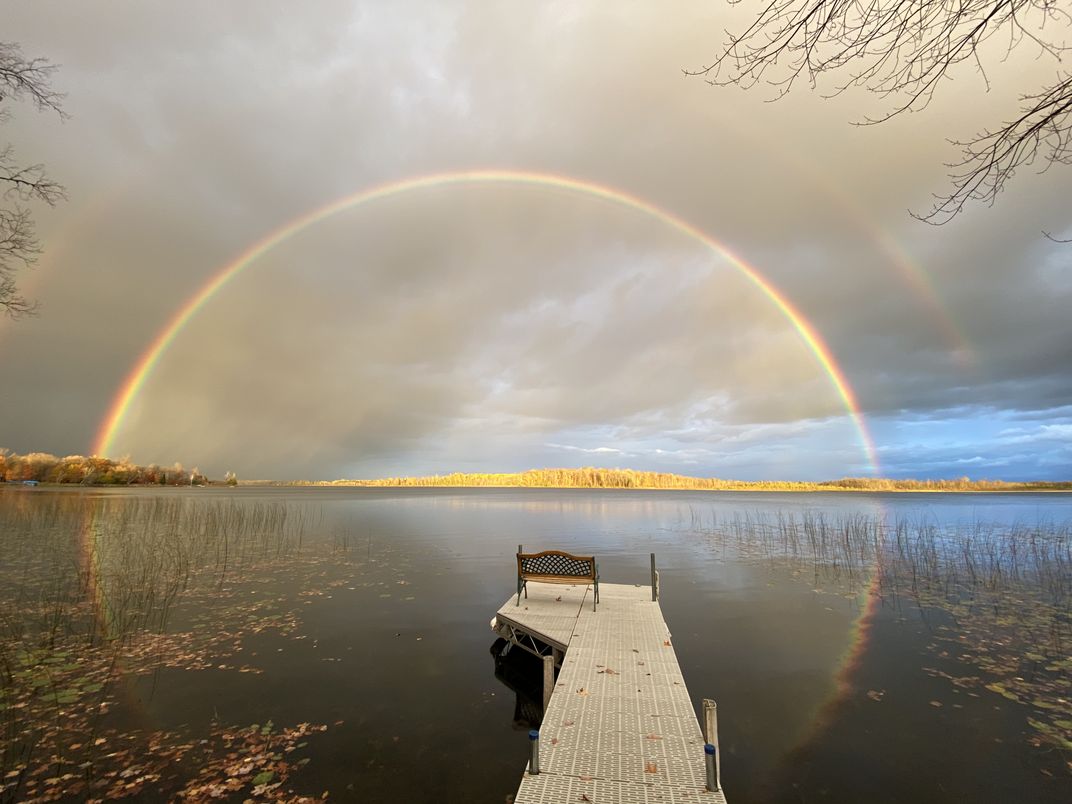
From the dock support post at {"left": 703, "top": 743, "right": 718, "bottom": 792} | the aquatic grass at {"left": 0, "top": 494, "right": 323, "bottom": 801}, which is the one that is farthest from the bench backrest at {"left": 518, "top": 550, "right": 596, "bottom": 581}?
the dock support post at {"left": 703, "top": 743, "right": 718, "bottom": 792}

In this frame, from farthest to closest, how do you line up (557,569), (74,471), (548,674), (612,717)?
(74,471), (557,569), (548,674), (612,717)

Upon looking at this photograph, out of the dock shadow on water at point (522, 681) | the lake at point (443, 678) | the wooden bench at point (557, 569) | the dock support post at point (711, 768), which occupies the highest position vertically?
the wooden bench at point (557, 569)

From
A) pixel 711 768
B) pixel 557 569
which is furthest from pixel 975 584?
pixel 711 768

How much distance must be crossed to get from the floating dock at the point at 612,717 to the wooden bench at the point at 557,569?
1046mm

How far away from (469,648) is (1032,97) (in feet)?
44.5

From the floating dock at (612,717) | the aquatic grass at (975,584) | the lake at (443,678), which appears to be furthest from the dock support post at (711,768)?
the aquatic grass at (975,584)

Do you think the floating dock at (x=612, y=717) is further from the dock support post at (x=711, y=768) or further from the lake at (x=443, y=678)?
the lake at (x=443, y=678)

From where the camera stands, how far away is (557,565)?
45.0 ft

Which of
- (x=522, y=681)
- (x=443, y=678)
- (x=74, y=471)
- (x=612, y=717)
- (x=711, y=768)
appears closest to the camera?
(x=711, y=768)

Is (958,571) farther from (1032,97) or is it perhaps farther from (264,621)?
(264,621)

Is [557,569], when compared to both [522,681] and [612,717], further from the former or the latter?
[612,717]

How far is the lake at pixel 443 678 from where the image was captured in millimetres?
6840

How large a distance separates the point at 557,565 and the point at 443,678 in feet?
14.3

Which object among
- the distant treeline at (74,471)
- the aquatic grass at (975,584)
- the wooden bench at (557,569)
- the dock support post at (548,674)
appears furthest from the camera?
the distant treeline at (74,471)
